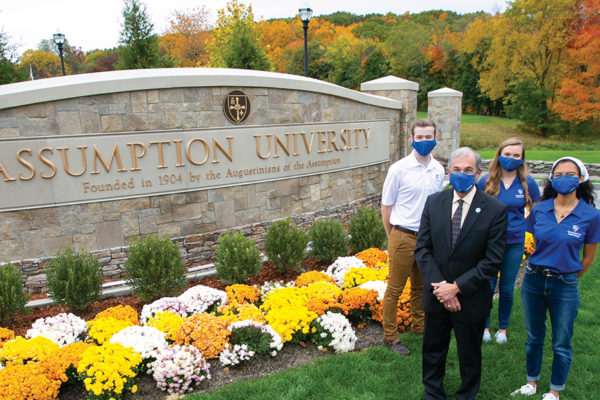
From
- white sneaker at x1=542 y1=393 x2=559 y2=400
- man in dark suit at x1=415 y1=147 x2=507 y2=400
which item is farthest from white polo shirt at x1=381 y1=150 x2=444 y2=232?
white sneaker at x1=542 y1=393 x2=559 y2=400

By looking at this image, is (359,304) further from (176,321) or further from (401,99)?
(401,99)

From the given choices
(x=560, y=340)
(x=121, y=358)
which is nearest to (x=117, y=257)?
(x=121, y=358)

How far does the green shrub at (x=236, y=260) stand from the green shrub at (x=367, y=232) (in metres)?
1.85

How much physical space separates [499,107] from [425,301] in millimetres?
44955

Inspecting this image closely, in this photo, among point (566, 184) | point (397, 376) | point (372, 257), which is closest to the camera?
Result: point (566, 184)

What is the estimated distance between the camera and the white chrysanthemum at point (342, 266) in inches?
217

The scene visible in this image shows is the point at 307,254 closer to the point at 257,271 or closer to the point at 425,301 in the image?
the point at 257,271

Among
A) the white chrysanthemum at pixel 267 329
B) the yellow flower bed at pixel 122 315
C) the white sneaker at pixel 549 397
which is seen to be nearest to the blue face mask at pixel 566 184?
the white sneaker at pixel 549 397

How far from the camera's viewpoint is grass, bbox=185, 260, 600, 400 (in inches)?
131

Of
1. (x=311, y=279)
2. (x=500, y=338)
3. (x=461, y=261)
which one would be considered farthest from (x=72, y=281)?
(x=500, y=338)

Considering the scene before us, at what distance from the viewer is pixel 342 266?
227 inches

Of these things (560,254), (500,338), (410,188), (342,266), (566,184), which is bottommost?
(500,338)

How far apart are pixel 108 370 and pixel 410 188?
289cm

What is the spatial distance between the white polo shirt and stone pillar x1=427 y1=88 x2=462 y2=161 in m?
12.2
